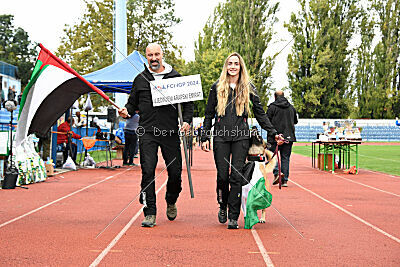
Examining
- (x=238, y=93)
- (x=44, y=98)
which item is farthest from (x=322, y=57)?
(x=238, y=93)

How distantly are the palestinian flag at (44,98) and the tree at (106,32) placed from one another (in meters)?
32.1

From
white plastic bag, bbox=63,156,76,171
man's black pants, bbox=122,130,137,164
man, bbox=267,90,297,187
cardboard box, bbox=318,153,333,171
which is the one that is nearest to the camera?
man, bbox=267,90,297,187

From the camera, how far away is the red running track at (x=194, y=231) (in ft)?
16.8

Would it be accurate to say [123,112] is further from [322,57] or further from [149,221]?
[322,57]

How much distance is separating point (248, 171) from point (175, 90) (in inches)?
54.2

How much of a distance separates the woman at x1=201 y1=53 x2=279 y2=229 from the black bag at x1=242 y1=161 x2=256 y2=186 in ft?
0.26

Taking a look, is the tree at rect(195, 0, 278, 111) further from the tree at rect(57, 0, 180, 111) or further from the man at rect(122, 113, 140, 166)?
the man at rect(122, 113, 140, 166)

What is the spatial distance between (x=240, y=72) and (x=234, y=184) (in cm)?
143

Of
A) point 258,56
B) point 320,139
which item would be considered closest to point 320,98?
point 258,56

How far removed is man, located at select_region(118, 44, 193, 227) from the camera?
22.2 feet

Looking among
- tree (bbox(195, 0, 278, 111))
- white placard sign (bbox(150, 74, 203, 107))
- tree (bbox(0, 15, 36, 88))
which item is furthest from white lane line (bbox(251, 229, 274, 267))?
tree (bbox(0, 15, 36, 88))

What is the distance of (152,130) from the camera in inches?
267

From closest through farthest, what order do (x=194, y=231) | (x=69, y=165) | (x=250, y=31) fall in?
(x=194, y=231) < (x=69, y=165) < (x=250, y=31)

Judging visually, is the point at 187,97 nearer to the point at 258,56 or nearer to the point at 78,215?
the point at 78,215
